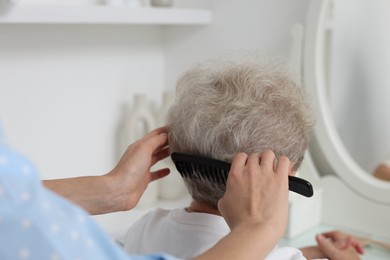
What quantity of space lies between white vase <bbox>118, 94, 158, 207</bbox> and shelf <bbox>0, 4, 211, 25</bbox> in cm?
24

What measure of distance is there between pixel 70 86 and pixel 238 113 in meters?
0.80

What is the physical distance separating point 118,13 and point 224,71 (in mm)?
602

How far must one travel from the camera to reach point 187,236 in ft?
2.96

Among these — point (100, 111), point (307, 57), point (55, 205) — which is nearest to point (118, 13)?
point (100, 111)

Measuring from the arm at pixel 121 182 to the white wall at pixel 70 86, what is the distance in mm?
532

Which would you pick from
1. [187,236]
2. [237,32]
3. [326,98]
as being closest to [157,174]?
[187,236]

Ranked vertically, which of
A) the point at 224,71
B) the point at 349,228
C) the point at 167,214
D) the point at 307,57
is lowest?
the point at 349,228

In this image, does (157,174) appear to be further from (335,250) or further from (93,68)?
(93,68)

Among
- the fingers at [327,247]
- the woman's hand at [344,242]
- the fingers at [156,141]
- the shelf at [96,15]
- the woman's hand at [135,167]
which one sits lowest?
the woman's hand at [344,242]

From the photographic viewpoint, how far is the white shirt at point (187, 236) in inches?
34.8

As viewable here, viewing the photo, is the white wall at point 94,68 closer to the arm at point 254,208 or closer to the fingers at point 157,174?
the fingers at point 157,174

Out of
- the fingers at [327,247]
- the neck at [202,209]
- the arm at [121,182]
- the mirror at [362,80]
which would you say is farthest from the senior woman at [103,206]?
the mirror at [362,80]

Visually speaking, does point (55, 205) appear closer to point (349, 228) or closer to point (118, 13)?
point (118, 13)

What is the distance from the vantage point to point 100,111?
1.65 metres
